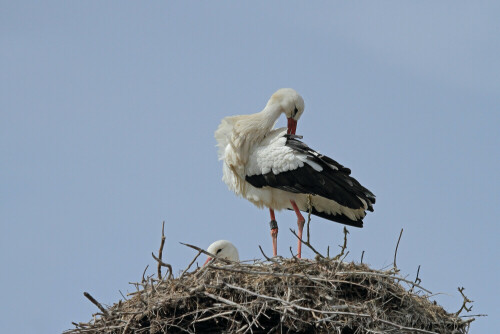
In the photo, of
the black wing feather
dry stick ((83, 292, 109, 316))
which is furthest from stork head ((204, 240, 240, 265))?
dry stick ((83, 292, 109, 316))

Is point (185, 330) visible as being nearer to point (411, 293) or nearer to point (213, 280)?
point (213, 280)

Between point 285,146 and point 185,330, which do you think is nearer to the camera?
point 185,330

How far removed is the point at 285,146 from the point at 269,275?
215 cm

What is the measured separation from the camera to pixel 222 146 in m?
8.41

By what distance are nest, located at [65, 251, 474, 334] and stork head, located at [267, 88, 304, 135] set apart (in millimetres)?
2424

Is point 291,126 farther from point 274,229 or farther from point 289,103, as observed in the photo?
point 274,229

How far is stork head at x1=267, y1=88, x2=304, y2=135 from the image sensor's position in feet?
27.8

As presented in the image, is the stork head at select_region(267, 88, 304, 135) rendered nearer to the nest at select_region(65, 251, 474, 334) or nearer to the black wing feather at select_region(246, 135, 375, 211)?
the black wing feather at select_region(246, 135, 375, 211)

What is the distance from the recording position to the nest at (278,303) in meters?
5.86

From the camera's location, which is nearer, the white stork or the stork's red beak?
the white stork

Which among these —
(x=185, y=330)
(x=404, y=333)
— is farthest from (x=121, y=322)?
(x=404, y=333)

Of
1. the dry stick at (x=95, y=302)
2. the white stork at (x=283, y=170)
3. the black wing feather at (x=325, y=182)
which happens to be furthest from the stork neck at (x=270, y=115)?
the dry stick at (x=95, y=302)

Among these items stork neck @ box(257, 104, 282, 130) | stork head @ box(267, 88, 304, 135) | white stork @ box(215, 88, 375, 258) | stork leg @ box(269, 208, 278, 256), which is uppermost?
stork head @ box(267, 88, 304, 135)

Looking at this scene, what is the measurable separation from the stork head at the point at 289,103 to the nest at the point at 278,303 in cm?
242
